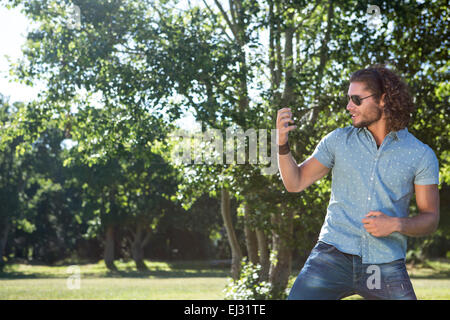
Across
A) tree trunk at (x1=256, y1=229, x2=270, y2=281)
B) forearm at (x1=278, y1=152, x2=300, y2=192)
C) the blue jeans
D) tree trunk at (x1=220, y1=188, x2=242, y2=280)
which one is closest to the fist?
forearm at (x1=278, y1=152, x2=300, y2=192)

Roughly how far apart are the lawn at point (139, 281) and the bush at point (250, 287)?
5.03m

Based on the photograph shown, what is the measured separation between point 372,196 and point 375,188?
4 cm

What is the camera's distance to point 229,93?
36.2ft

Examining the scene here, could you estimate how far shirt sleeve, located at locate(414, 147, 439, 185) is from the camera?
9.14 feet

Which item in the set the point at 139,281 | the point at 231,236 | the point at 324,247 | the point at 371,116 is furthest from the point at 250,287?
the point at 139,281

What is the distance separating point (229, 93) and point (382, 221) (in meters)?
8.54

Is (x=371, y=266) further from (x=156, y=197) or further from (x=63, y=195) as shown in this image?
(x=63, y=195)

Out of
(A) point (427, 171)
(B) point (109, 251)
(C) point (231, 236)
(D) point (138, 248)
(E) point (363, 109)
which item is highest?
(E) point (363, 109)

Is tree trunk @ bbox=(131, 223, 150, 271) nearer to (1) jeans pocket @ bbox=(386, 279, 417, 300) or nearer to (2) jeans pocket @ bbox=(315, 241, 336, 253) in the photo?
(2) jeans pocket @ bbox=(315, 241, 336, 253)

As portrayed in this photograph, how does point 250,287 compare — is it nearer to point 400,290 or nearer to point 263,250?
point 263,250

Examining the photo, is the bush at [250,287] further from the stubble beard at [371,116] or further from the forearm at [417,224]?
the forearm at [417,224]

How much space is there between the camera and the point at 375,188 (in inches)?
Result: 112

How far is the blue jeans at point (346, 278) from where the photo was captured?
276 cm

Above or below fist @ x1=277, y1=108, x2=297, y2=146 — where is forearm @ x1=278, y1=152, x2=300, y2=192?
below
